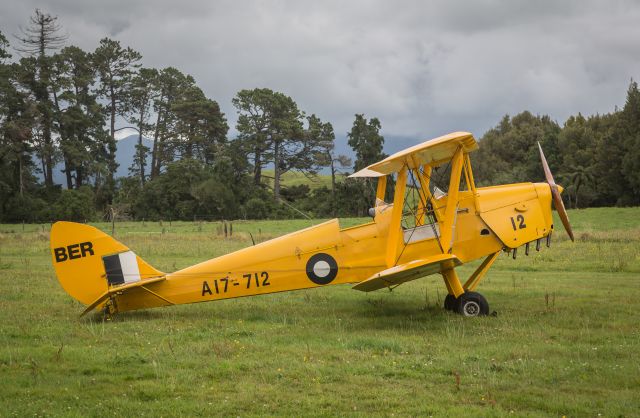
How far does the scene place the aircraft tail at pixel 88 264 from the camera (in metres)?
10.9

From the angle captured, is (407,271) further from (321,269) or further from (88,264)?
(88,264)

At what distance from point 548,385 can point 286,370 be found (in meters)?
2.96

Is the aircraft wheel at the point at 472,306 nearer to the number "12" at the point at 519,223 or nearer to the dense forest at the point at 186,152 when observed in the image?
the number "12" at the point at 519,223

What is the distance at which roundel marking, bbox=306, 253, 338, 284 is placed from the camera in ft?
37.7

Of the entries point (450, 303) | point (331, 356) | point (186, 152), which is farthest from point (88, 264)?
point (186, 152)

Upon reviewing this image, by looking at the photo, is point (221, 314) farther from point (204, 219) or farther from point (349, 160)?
point (349, 160)

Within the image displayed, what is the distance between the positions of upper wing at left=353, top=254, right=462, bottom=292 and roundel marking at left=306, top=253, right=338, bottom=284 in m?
1.04

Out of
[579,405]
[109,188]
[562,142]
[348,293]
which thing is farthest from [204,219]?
[579,405]

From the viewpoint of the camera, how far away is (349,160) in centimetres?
7669

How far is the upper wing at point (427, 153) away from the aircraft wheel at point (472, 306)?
243cm

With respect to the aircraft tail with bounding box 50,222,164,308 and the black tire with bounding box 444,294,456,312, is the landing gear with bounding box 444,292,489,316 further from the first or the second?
the aircraft tail with bounding box 50,222,164,308

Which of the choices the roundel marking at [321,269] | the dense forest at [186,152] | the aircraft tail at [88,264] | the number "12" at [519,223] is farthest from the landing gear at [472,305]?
the dense forest at [186,152]

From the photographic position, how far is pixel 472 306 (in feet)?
37.0

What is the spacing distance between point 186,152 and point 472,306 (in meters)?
70.8
